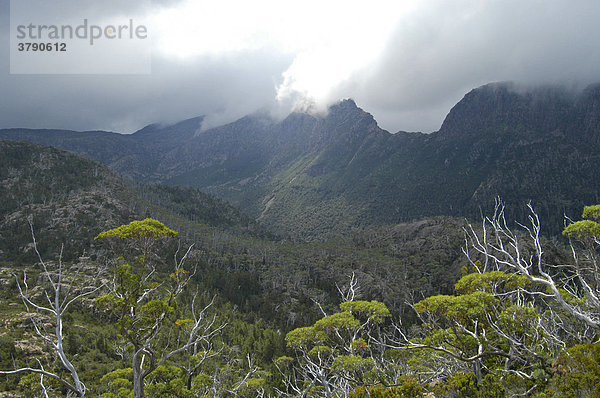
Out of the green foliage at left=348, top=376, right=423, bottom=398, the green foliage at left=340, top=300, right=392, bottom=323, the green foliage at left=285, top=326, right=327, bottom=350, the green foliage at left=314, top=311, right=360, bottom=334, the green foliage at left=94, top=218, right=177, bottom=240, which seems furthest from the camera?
the green foliage at left=285, top=326, right=327, bottom=350

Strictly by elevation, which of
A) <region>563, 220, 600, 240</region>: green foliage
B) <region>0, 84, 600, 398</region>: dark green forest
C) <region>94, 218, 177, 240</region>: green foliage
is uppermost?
<region>94, 218, 177, 240</region>: green foliage

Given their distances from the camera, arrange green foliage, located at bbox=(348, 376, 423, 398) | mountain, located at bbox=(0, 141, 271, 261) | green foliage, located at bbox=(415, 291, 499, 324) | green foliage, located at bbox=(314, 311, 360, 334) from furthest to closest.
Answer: mountain, located at bbox=(0, 141, 271, 261), green foliage, located at bbox=(314, 311, 360, 334), green foliage, located at bbox=(415, 291, 499, 324), green foliage, located at bbox=(348, 376, 423, 398)

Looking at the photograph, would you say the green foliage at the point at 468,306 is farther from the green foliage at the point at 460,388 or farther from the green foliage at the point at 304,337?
the green foliage at the point at 304,337

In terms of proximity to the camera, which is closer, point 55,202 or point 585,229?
point 585,229

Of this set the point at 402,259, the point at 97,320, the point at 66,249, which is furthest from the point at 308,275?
the point at 66,249

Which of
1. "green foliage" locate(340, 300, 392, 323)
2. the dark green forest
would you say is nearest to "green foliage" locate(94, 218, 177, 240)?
the dark green forest

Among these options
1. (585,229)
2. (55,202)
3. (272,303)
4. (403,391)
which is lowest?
(272,303)

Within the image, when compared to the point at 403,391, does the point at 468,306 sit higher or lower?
higher

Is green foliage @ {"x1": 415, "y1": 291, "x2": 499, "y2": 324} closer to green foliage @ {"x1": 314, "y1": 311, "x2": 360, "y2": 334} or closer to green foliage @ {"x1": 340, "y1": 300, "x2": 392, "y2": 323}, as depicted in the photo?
green foliage @ {"x1": 340, "y1": 300, "x2": 392, "y2": 323}

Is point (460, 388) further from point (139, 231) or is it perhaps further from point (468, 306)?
point (139, 231)

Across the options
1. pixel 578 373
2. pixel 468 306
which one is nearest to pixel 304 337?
pixel 468 306

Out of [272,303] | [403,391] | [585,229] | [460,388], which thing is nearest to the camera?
[403,391]

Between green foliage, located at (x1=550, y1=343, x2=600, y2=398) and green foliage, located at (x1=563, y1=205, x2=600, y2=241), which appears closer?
green foliage, located at (x1=550, y1=343, x2=600, y2=398)

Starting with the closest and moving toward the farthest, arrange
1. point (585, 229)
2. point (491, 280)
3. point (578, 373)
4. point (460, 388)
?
point (578, 373), point (460, 388), point (585, 229), point (491, 280)
